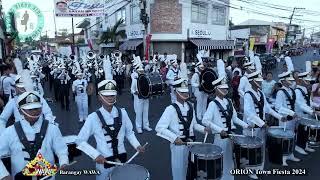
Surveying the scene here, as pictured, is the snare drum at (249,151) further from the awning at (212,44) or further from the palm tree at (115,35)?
the palm tree at (115,35)

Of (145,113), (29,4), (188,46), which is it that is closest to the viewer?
(145,113)

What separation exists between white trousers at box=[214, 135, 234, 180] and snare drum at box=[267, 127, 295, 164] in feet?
2.87

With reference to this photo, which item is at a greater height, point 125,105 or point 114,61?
point 114,61

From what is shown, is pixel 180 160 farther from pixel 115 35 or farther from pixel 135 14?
pixel 115 35

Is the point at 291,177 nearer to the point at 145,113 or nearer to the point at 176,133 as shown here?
the point at 176,133

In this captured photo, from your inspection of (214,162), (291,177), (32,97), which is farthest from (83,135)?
(291,177)

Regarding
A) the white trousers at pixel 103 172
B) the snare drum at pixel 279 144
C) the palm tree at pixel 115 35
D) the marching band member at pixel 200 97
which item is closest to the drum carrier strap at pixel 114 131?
the white trousers at pixel 103 172

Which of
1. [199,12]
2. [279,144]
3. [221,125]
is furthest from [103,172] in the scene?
[199,12]

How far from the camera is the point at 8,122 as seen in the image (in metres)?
5.71

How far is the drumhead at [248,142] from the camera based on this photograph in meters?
5.05

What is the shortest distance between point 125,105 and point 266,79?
6359 millimetres

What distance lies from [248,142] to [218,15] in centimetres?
2580

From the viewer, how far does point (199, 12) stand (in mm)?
27016

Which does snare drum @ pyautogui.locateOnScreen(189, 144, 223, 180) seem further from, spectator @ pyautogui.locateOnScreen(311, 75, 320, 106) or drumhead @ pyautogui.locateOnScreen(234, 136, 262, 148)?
spectator @ pyautogui.locateOnScreen(311, 75, 320, 106)
